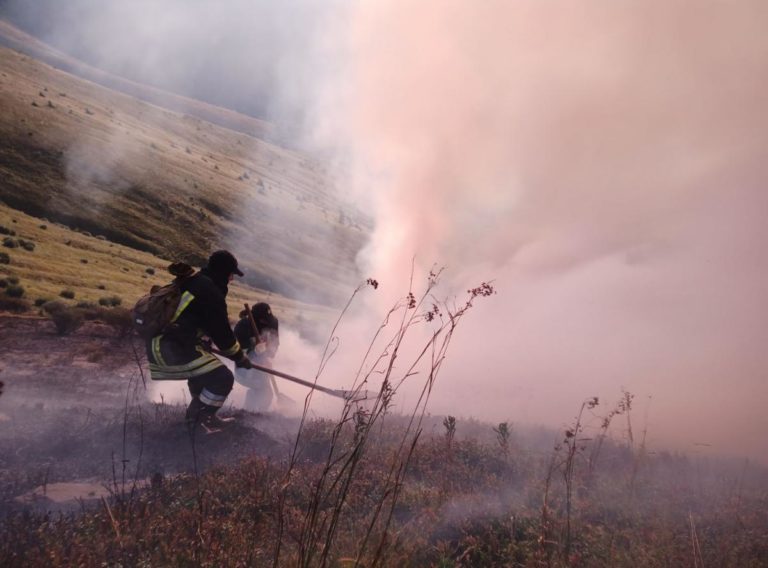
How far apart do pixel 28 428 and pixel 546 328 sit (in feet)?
61.3

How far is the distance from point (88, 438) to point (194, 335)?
273 centimetres

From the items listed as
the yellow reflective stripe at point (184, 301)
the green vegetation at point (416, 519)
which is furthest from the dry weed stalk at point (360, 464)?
the yellow reflective stripe at point (184, 301)

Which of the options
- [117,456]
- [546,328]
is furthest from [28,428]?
[546,328]

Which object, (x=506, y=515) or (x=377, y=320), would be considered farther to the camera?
(x=377, y=320)

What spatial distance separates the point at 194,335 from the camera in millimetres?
6812

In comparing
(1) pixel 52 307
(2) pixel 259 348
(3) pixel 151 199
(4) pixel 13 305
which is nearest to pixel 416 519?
(2) pixel 259 348

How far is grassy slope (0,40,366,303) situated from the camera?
5388 cm

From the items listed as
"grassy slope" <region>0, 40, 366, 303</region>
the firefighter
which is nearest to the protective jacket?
the firefighter

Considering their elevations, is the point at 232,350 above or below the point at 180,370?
above

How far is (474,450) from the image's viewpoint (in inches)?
355

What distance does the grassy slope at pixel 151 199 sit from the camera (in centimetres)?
5388

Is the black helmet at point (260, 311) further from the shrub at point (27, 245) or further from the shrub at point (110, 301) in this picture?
the shrub at point (27, 245)

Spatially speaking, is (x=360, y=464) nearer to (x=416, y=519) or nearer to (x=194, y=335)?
(x=416, y=519)

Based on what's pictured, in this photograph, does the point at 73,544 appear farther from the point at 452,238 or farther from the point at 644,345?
the point at 452,238
